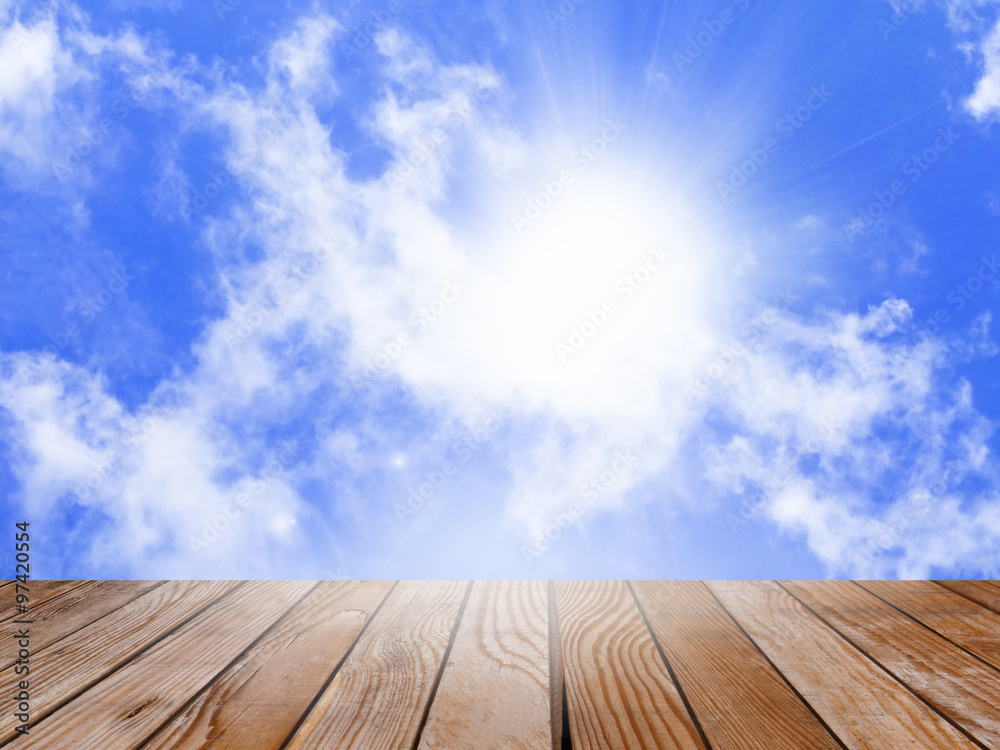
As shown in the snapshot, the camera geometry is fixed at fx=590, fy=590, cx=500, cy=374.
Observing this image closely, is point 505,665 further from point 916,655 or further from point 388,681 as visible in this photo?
point 916,655

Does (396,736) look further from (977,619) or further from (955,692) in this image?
(977,619)

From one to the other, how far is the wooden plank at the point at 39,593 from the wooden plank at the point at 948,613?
2.03m

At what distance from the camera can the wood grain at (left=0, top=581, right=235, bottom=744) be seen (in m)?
0.97

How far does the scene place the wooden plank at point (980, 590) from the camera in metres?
1.45

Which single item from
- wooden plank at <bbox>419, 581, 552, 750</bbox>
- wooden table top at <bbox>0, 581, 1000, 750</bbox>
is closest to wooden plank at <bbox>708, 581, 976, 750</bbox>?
wooden table top at <bbox>0, 581, 1000, 750</bbox>

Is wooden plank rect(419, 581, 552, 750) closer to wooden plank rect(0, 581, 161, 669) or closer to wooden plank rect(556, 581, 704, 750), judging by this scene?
wooden plank rect(556, 581, 704, 750)

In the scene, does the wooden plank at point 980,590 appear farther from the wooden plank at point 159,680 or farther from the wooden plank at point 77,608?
the wooden plank at point 77,608

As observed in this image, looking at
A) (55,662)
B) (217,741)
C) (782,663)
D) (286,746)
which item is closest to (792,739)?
(782,663)

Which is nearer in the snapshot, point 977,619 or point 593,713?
point 593,713

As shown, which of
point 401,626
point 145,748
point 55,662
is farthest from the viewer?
Result: point 401,626

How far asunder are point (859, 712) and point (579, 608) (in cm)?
57

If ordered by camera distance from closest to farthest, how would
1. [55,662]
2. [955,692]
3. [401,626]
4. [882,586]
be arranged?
[955,692]
[55,662]
[401,626]
[882,586]

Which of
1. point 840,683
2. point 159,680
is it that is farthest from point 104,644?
point 840,683

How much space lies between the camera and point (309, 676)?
102cm
